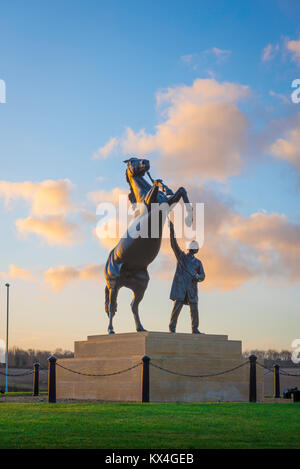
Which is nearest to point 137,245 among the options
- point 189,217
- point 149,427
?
point 189,217

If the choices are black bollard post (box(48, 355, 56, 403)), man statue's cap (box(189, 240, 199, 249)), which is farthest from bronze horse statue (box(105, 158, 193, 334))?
black bollard post (box(48, 355, 56, 403))

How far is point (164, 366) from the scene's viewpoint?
19531 millimetres

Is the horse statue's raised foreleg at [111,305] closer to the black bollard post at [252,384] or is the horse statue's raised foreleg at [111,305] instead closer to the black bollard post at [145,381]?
the black bollard post at [145,381]

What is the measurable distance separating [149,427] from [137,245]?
9.19m

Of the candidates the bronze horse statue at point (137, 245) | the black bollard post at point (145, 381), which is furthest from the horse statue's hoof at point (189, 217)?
the black bollard post at point (145, 381)

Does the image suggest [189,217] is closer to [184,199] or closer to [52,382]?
[184,199]

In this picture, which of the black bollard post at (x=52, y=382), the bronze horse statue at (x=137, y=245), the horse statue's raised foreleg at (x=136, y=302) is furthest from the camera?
the horse statue's raised foreleg at (x=136, y=302)

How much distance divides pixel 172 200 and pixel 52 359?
564 centimetres

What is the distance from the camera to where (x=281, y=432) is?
1134 centimetres

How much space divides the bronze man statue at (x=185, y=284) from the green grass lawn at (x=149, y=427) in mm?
5768

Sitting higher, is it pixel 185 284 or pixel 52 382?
pixel 185 284

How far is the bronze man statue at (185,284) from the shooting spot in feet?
70.3
